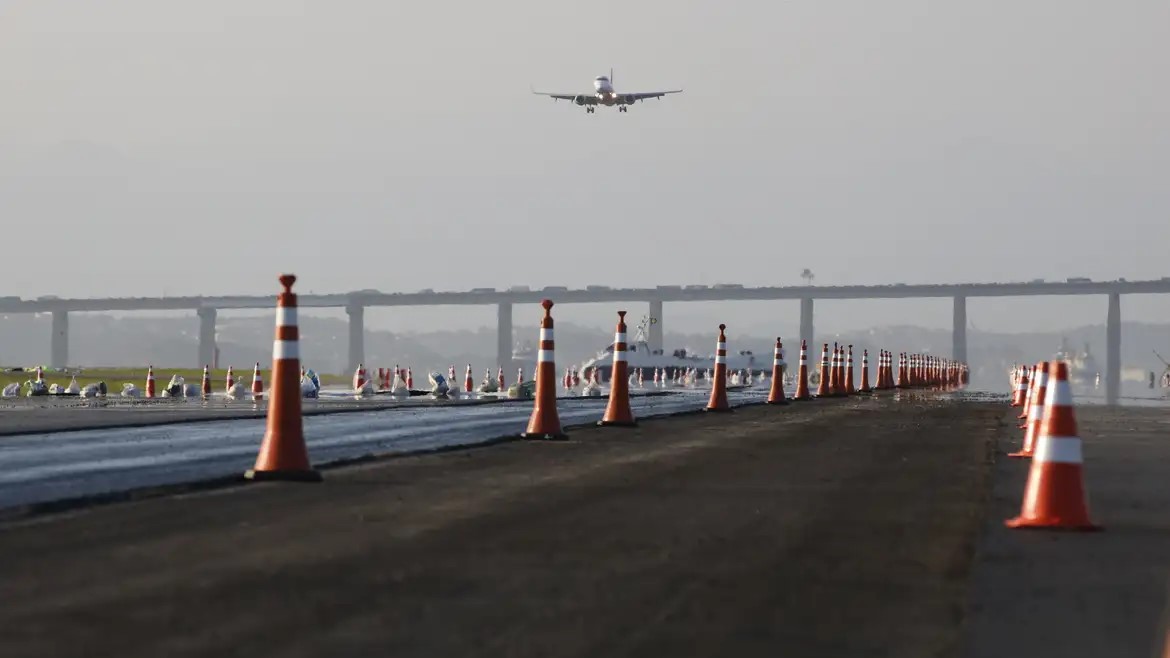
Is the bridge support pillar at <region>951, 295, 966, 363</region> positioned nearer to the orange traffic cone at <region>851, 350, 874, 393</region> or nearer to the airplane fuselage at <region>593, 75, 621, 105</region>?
the airplane fuselage at <region>593, 75, 621, 105</region>

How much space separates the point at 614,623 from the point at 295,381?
609 cm

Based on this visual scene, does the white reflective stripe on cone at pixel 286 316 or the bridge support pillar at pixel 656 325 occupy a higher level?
the bridge support pillar at pixel 656 325

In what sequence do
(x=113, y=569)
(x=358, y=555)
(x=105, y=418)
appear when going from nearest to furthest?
(x=113, y=569)
(x=358, y=555)
(x=105, y=418)

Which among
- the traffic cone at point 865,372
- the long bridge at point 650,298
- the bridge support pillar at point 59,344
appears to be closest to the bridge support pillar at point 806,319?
the long bridge at point 650,298

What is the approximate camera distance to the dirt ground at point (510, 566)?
528cm

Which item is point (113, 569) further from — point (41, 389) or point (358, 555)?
point (41, 389)

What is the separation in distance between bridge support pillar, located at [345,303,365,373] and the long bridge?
9 centimetres

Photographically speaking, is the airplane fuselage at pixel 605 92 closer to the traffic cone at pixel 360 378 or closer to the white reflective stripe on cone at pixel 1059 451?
the traffic cone at pixel 360 378

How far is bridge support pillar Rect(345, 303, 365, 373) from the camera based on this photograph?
17462cm

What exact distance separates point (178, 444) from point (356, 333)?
16518 cm

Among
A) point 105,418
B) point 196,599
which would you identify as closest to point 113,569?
point 196,599

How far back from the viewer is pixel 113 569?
6.66 m

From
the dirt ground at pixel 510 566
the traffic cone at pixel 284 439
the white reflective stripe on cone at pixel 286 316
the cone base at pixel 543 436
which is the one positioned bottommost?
the dirt ground at pixel 510 566

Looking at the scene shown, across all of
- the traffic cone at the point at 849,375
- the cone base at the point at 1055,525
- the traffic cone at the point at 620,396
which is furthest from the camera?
the traffic cone at the point at 849,375
